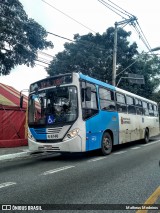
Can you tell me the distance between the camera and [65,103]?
8.94m

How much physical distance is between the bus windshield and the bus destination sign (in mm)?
200

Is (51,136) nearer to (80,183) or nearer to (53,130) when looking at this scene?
(53,130)

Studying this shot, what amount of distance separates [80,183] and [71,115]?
3355 millimetres

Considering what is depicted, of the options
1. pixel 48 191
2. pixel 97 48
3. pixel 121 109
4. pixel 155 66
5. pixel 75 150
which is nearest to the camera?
pixel 48 191

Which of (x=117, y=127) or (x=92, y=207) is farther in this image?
(x=117, y=127)

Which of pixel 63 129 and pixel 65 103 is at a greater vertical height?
pixel 65 103

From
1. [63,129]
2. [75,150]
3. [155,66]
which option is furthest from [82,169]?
[155,66]

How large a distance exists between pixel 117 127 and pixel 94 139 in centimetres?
243

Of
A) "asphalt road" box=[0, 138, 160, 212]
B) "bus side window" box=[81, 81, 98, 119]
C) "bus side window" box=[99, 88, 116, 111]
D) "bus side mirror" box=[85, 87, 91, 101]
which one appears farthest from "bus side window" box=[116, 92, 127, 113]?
"asphalt road" box=[0, 138, 160, 212]

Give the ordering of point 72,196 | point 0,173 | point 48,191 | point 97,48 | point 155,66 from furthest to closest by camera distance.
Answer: point 155,66
point 97,48
point 0,173
point 48,191
point 72,196

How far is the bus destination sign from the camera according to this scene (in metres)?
9.25

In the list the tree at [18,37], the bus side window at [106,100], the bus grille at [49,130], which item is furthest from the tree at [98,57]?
the bus grille at [49,130]

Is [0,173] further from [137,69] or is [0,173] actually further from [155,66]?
[155,66]

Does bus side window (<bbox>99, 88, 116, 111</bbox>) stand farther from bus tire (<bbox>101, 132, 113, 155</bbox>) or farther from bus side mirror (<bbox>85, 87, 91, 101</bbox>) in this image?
bus side mirror (<bbox>85, 87, 91, 101</bbox>)
